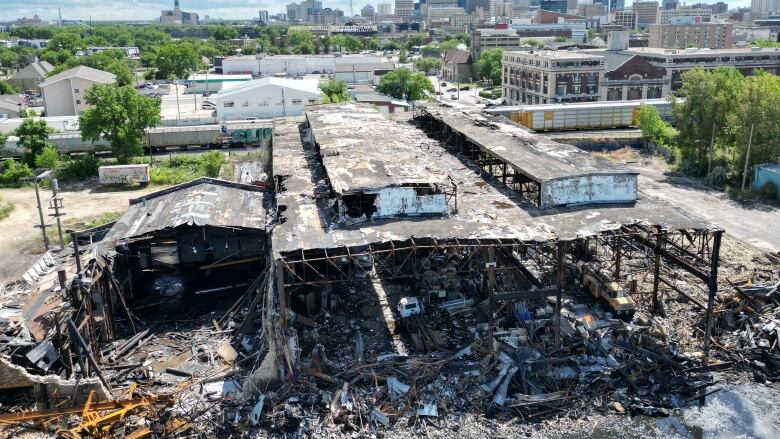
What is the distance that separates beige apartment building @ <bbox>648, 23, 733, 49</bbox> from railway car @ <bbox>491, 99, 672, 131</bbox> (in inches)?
3707

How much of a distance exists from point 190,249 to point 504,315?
572 inches

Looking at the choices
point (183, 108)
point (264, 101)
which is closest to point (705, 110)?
point (264, 101)

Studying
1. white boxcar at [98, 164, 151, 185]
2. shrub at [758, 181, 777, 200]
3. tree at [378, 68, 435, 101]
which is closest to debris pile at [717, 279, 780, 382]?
shrub at [758, 181, 777, 200]

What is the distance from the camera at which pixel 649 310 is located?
1043 inches

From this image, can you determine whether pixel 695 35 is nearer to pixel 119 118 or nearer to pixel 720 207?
pixel 720 207

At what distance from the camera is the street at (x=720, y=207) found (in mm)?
35125

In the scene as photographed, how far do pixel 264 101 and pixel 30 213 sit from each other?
3550 cm

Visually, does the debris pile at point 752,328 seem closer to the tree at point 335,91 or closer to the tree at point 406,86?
the tree at point 335,91

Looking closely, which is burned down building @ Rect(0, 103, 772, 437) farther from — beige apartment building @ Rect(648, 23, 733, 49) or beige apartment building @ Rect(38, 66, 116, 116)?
beige apartment building @ Rect(648, 23, 733, 49)

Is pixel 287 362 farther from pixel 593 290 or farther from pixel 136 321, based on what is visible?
pixel 593 290

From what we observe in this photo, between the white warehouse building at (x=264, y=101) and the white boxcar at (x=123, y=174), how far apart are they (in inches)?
1013

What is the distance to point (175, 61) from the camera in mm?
126750

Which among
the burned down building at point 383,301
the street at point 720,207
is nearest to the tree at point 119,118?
the burned down building at point 383,301

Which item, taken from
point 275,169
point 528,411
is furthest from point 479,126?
point 528,411
